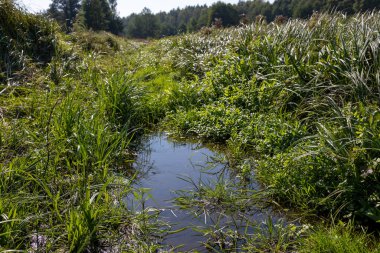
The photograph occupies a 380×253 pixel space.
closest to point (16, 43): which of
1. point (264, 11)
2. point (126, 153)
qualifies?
point (126, 153)

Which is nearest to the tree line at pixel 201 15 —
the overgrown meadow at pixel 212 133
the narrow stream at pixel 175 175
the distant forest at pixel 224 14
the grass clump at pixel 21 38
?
the distant forest at pixel 224 14

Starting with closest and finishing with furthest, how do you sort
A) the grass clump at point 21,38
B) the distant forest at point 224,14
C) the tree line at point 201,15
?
the grass clump at point 21,38 < the tree line at point 201,15 < the distant forest at point 224,14

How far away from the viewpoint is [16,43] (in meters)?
6.21

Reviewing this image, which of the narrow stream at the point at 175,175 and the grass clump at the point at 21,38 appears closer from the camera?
the narrow stream at the point at 175,175

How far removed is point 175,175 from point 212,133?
1.05 m

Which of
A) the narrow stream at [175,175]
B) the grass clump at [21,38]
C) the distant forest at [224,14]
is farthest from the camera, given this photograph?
the distant forest at [224,14]

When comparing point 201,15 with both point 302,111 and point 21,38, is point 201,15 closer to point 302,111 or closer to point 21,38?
point 21,38

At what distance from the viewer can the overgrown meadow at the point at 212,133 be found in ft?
8.03

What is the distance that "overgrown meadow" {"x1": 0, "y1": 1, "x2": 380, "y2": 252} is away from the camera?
2.45 meters

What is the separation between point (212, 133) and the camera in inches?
180

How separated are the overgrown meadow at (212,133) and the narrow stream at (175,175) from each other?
140 mm

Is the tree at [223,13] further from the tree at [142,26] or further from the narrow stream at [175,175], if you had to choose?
the narrow stream at [175,175]

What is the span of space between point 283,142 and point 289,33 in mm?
2805

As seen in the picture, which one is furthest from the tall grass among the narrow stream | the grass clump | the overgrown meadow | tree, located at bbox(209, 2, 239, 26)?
tree, located at bbox(209, 2, 239, 26)
